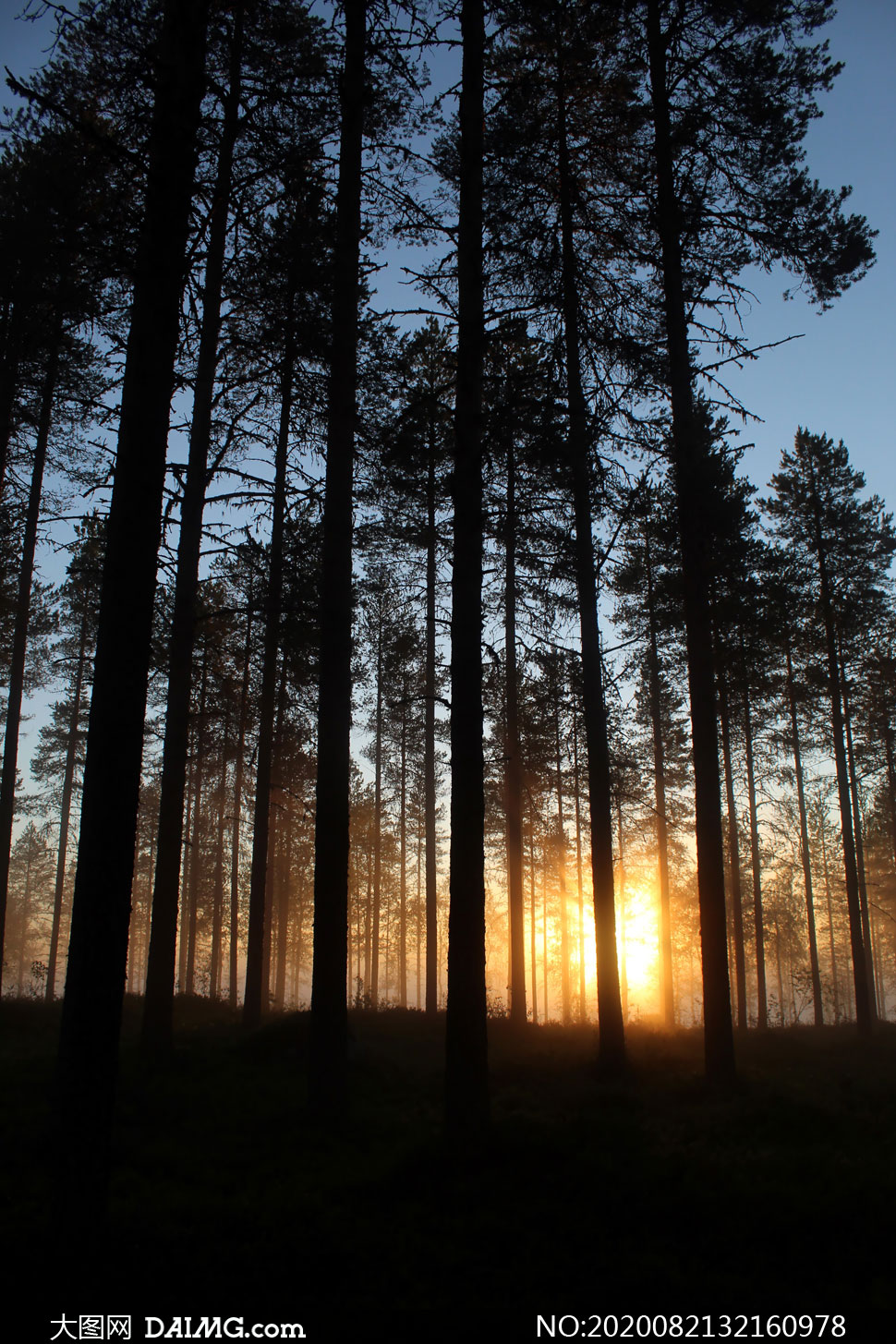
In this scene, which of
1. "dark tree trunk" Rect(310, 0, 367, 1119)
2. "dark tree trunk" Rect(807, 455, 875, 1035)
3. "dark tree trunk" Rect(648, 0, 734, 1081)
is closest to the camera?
"dark tree trunk" Rect(310, 0, 367, 1119)

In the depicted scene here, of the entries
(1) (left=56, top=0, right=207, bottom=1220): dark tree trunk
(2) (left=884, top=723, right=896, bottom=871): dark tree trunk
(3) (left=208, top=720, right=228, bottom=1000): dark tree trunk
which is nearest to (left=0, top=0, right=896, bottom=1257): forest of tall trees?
(1) (left=56, top=0, right=207, bottom=1220): dark tree trunk

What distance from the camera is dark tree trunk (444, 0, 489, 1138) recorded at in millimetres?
7566

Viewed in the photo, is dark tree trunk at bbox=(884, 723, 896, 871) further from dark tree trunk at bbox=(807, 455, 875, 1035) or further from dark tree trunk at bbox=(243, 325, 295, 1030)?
dark tree trunk at bbox=(243, 325, 295, 1030)

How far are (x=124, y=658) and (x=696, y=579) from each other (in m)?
9.55

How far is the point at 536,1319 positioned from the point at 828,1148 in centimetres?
507

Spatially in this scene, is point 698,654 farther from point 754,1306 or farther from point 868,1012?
point 868,1012

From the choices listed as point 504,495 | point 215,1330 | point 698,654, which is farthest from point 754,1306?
point 504,495

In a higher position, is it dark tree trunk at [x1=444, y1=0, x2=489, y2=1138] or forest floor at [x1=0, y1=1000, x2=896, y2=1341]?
dark tree trunk at [x1=444, y1=0, x2=489, y2=1138]

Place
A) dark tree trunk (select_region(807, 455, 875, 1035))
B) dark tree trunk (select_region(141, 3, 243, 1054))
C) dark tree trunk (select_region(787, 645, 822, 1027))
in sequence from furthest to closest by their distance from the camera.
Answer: dark tree trunk (select_region(787, 645, 822, 1027)), dark tree trunk (select_region(807, 455, 875, 1035)), dark tree trunk (select_region(141, 3, 243, 1054))

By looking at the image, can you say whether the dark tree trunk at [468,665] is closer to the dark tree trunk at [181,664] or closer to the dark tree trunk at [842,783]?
the dark tree trunk at [181,664]

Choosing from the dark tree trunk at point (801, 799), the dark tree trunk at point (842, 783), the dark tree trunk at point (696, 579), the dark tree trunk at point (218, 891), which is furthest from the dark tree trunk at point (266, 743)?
the dark tree trunk at point (801, 799)

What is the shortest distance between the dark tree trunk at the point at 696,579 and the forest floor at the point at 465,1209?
1.41 meters

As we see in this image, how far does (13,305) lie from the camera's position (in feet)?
46.6

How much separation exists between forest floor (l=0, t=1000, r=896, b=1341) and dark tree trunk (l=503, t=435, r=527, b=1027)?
740cm
